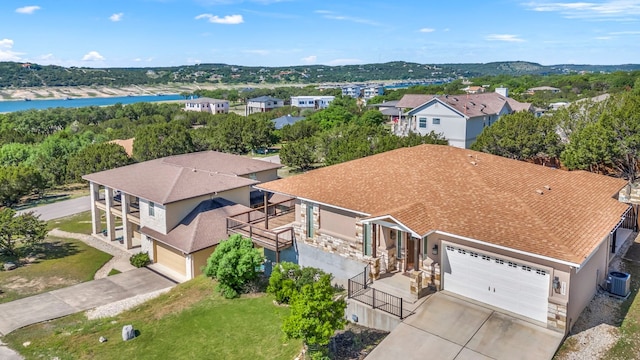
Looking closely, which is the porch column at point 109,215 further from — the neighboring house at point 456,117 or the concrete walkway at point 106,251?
the neighboring house at point 456,117

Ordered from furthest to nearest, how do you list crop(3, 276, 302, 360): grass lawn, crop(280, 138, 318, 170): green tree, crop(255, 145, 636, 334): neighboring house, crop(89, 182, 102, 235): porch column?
crop(280, 138, 318, 170): green tree, crop(89, 182, 102, 235): porch column, crop(3, 276, 302, 360): grass lawn, crop(255, 145, 636, 334): neighboring house

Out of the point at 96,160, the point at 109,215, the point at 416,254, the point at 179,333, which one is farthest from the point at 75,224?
the point at 416,254

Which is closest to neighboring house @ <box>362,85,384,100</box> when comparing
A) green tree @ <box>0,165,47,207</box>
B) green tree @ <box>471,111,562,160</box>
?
green tree @ <box>471,111,562,160</box>

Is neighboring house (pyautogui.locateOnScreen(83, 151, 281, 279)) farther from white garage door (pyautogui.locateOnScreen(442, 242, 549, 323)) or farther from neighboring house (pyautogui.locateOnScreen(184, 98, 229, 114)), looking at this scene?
neighboring house (pyautogui.locateOnScreen(184, 98, 229, 114))

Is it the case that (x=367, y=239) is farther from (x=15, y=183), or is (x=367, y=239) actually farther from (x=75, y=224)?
(x=15, y=183)

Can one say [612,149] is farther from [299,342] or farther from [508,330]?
[299,342]

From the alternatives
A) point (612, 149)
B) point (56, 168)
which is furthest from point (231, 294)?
point (56, 168)

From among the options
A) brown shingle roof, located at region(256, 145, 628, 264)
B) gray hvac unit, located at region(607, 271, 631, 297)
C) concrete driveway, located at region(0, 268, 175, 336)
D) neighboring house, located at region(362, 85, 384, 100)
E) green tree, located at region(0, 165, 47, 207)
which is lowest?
concrete driveway, located at region(0, 268, 175, 336)

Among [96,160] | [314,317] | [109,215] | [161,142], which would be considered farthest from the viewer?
[161,142]
